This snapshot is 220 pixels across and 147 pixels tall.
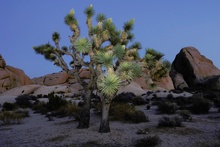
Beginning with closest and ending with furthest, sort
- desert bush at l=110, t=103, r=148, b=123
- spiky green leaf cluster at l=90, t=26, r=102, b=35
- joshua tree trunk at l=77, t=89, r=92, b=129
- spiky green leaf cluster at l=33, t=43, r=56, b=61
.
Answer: spiky green leaf cluster at l=90, t=26, r=102, b=35 < joshua tree trunk at l=77, t=89, r=92, b=129 < spiky green leaf cluster at l=33, t=43, r=56, b=61 < desert bush at l=110, t=103, r=148, b=123

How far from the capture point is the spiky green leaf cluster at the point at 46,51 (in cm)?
1246

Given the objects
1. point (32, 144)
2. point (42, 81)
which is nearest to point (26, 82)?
point (42, 81)

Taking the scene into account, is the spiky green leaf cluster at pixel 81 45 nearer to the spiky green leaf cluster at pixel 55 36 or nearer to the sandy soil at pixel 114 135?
the spiky green leaf cluster at pixel 55 36

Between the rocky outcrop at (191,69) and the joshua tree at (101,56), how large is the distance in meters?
31.1

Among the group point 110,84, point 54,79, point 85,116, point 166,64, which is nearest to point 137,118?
point 85,116

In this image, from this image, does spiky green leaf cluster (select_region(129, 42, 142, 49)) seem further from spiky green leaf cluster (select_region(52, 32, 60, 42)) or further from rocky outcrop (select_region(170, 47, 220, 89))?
rocky outcrop (select_region(170, 47, 220, 89))

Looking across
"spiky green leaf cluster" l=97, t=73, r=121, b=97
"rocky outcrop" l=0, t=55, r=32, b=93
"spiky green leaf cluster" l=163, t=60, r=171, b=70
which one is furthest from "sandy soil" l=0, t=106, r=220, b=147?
"rocky outcrop" l=0, t=55, r=32, b=93

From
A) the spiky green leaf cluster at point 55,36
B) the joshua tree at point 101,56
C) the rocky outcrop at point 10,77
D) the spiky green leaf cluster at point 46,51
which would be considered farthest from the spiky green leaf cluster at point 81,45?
the rocky outcrop at point 10,77

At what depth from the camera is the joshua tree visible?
10.0 metres

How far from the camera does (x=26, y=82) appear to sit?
41.4m

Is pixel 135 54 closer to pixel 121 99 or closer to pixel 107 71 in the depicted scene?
pixel 107 71

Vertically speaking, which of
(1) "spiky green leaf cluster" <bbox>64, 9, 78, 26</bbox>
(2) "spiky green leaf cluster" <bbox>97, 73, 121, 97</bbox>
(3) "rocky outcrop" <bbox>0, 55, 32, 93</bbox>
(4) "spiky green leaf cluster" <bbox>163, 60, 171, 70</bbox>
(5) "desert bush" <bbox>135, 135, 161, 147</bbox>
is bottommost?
(5) "desert bush" <bbox>135, 135, 161, 147</bbox>

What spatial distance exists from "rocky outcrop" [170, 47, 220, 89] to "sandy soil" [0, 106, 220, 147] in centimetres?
3088

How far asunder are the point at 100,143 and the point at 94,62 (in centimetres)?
331
